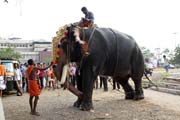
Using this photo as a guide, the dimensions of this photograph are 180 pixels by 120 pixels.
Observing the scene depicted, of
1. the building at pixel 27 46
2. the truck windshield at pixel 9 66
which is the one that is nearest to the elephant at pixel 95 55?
the truck windshield at pixel 9 66

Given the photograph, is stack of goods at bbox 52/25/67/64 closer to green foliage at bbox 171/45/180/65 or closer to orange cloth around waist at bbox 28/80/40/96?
orange cloth around waist at bbox 28/80/40/96

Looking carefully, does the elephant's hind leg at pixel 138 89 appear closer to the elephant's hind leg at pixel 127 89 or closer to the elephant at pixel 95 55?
the elephant's hind leg at pixel 127 89

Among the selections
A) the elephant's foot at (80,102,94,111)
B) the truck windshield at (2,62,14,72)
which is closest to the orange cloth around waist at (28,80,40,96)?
the elephant's foot at (80,102,94,111)

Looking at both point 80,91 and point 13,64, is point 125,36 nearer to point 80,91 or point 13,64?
point 80,91

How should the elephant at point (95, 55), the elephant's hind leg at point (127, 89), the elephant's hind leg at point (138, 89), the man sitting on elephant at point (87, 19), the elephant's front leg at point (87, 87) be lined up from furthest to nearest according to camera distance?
the elephant's hind leg at point (127, 89) → the elephant's hind leg at point (138, 89) → the man sitting on elephant at point (87, 19) → the elephant at point (95, 55) → the elephant's front leg at point (87, 87)

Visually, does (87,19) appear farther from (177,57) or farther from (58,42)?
(177,57)

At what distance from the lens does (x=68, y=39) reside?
38.9 feet

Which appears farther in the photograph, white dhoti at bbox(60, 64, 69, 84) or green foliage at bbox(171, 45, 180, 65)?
green foliage at bbox(171, 45, 180, 65)

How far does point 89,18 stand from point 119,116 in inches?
139

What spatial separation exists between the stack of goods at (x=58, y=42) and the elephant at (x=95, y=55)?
0.25 metres

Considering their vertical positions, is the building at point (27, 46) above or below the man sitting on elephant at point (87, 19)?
above

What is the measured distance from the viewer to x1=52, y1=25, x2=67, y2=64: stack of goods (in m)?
12.1

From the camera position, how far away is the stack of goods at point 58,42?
12.1 m

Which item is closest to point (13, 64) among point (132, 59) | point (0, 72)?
point (0, 72)
